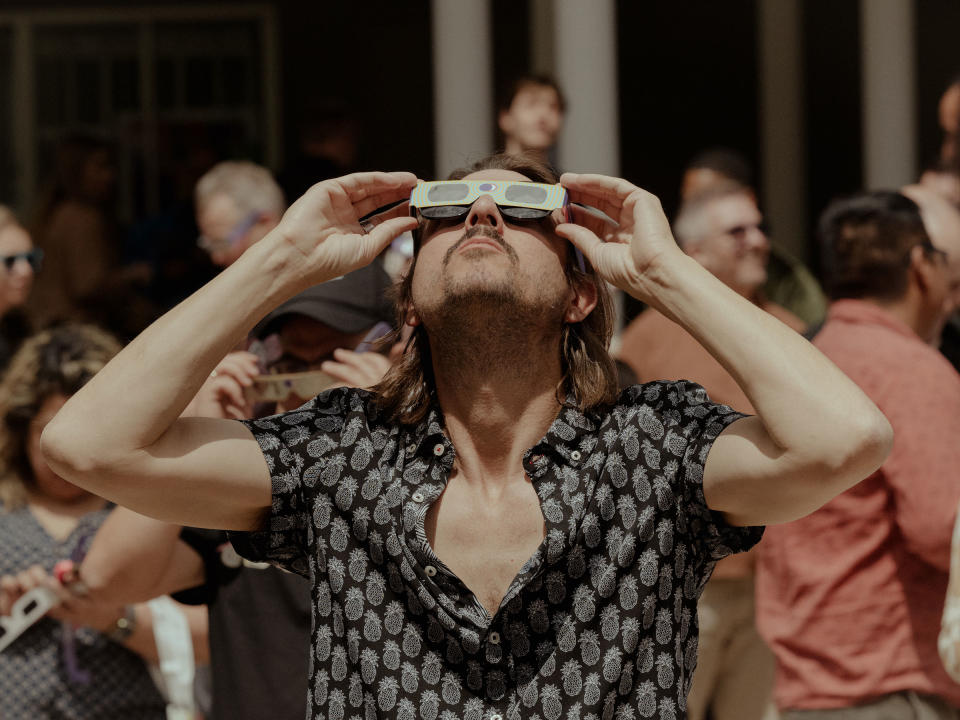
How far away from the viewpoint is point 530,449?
8.64ft

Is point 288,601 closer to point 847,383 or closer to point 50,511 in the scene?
point 50,511

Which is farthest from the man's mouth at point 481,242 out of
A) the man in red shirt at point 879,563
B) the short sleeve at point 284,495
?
the man in red shirt at point 879,563

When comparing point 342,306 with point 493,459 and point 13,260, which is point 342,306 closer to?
point 493,459

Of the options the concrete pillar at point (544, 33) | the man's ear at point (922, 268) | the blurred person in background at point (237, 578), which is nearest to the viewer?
the blurred person in background at point (237, 578)

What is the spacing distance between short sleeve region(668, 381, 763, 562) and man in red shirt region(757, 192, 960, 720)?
110cm

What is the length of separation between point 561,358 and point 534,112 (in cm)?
364

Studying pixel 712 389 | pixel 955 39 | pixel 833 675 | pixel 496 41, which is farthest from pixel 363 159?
pixel 833 675

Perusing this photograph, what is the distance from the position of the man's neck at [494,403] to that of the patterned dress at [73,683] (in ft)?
4.86

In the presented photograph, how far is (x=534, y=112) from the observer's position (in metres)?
6.31

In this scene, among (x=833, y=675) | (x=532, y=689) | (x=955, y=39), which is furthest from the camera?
(x=955, y=39)

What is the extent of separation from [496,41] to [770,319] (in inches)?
315

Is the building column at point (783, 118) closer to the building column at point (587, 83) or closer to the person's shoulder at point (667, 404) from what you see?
the building column at point (587, 83)

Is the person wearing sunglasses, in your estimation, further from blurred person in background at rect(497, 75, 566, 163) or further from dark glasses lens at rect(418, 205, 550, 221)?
dark glasses lens at rect(418, 205, 550, 221)

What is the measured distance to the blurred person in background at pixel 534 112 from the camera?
629cm
